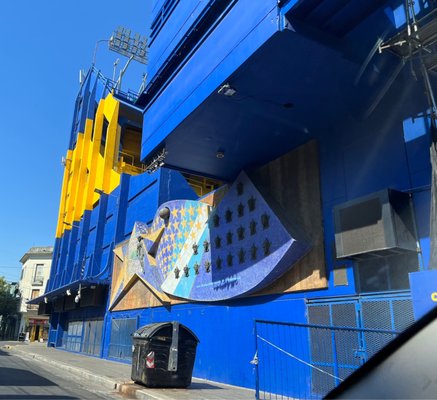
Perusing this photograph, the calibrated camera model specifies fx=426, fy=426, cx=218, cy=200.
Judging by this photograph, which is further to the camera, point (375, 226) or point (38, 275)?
point (38, 275)

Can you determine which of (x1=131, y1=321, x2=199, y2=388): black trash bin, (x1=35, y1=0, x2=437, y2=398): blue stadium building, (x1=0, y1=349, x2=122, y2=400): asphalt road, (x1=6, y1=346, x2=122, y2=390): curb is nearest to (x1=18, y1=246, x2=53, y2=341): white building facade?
(x1=6, y1=346, x2=122, y2=390): curb

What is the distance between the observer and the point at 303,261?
1023 centimetres

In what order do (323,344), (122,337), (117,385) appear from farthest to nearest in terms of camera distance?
(122,337) < (117,385) < (323,344)

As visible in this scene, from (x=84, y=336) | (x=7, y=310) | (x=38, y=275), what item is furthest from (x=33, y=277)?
(x=84, y=336)

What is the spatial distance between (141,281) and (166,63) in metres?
10.1

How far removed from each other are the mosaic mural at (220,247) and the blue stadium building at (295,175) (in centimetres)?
6

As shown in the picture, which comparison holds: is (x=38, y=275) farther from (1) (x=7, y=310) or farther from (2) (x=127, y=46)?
(2) (x=127, y=46)

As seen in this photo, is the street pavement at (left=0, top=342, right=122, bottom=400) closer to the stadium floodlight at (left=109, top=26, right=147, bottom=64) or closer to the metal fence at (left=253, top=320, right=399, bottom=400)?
the metal fence at (left=253, top=320, right=399, bottom=400)

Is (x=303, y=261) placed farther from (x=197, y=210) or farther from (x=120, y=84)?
(x=120, y=84)

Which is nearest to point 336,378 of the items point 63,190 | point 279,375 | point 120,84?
point 279,375

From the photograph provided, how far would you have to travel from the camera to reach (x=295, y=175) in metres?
11.1

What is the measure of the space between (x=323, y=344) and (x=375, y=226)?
105 inches

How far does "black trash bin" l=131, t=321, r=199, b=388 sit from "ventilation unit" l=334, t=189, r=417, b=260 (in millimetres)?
4521

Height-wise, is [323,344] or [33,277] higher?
[33,277]
